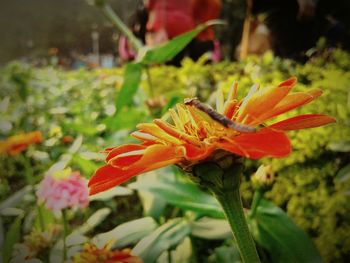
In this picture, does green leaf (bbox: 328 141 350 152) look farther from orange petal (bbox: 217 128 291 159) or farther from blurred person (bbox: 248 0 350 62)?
blurred person (bbox: 248 0 350 62)

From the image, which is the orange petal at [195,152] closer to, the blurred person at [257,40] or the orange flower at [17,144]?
the orange flower at [17,144]

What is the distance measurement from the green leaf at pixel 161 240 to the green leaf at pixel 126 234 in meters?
0.03

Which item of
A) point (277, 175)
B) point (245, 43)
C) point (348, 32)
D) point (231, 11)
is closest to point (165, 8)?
point (245, 43)

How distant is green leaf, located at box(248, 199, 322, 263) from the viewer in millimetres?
559

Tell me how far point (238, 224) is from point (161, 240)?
0.24m

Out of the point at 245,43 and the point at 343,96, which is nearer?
the point at 343,96

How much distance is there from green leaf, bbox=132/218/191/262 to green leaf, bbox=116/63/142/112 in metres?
0.27

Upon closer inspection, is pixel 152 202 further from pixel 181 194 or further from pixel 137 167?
pixel 137 167

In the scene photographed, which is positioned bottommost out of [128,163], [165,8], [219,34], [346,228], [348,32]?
[346,228]

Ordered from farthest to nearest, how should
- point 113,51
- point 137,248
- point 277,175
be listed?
point 113,51 → point 277,175 → point 137,248

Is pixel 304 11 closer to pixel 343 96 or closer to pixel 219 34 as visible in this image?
pixel 343 96

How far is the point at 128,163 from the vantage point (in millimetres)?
340

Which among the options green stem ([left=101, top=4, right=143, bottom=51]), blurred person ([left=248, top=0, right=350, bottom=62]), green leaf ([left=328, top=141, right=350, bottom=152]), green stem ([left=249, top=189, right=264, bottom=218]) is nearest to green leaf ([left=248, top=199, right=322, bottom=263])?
green stem ([left=249, top=189, right=264, bottom=218])

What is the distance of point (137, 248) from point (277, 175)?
1.26ft
